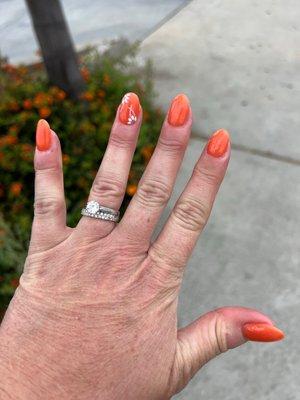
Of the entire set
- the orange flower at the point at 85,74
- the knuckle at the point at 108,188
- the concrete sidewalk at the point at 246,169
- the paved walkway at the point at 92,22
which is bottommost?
the concrete sidewalk at the point at 246,169

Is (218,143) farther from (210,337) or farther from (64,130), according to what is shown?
(64,130)

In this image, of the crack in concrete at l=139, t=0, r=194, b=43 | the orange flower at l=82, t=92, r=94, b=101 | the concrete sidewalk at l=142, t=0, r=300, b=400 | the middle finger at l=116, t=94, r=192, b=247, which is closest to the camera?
the middle finger at l=116, t=94, r=192, b=247

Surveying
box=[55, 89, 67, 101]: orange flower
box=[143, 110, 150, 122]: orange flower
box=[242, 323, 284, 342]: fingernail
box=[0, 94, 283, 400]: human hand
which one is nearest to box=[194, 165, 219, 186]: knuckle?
box=[0, 94, 283, 400]: human hand

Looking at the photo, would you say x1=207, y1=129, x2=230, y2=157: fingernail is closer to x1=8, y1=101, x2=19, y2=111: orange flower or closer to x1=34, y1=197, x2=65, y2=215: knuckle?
x1=34, y1=197, x2=65, y2=215: knuckle

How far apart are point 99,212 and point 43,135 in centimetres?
26

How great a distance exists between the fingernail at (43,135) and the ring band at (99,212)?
20 cm

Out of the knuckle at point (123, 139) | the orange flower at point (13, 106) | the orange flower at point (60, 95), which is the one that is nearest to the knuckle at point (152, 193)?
the knuckle at point (123, 139)

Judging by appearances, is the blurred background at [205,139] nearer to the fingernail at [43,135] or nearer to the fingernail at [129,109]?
the fingernail at [43,135]

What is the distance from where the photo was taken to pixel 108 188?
58.7 inches

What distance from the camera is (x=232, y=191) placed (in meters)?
3.40

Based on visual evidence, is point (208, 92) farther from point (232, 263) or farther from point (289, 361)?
point (289, 361)

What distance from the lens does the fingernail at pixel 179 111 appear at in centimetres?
137

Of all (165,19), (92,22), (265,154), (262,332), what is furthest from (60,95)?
(92,22)

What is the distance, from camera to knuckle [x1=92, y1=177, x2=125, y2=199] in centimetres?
149
